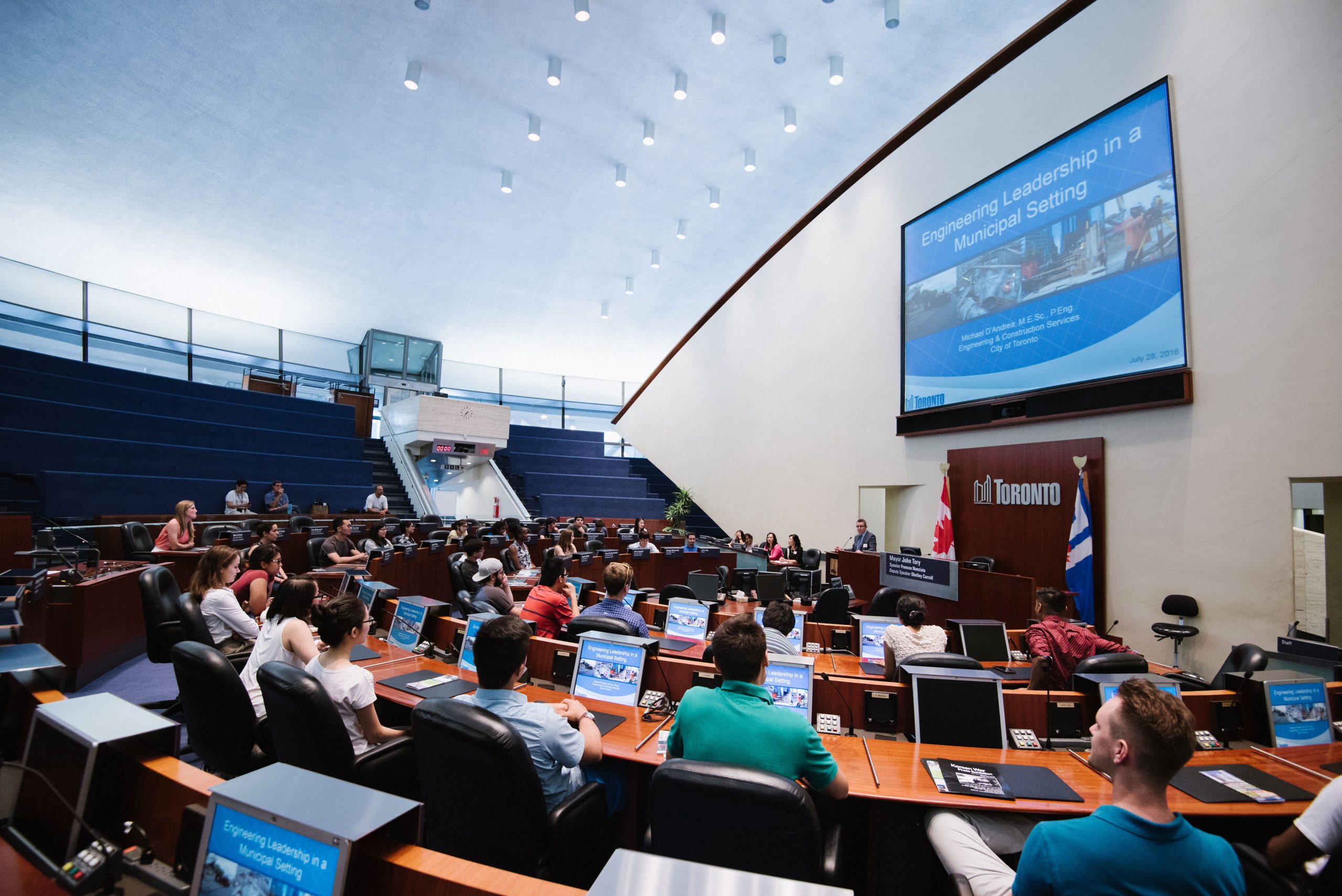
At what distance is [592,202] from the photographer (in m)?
10.5

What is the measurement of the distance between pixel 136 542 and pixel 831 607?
23.8ft

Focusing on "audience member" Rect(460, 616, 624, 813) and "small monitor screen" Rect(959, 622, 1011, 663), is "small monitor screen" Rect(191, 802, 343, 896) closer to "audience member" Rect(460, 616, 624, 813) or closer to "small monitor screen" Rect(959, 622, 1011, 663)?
"audience member" Rect(460, 616, 624, 813)

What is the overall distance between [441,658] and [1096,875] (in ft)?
10.5

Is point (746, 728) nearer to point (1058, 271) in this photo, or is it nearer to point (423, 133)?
point (1058, 271)

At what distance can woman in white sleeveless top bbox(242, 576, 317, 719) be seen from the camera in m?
2.56

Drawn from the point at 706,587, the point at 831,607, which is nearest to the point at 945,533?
the point at 831,607

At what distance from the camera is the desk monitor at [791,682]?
8.28ft

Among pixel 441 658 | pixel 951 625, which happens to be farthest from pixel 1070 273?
pixel 441 658

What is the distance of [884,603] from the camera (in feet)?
17.9

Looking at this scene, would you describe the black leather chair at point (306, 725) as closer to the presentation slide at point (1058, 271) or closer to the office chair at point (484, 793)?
the office chair at point (484, 793)

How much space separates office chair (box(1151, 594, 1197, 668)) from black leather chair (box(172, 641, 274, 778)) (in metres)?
6.23

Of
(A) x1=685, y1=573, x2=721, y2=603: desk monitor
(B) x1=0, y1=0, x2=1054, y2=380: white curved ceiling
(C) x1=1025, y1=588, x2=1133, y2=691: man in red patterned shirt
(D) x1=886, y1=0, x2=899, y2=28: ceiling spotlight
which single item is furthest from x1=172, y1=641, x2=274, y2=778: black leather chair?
(D) x1=886, y1=0, x2=899, y2=28: ceiling spotlight

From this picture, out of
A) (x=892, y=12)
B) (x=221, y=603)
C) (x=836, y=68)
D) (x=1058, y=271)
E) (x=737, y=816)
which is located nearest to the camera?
(x=737, y=816)

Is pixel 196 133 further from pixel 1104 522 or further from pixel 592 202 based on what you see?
pixel 1104 522
